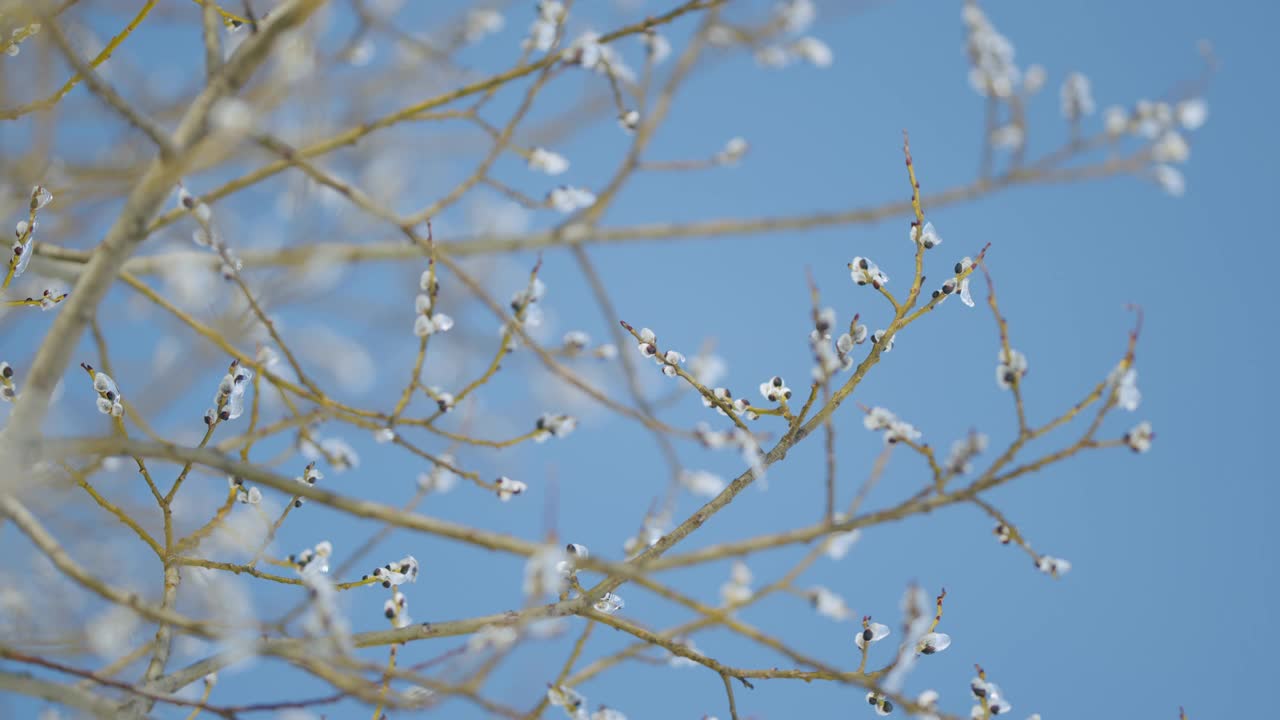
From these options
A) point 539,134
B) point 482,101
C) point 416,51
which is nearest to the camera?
point 482,101

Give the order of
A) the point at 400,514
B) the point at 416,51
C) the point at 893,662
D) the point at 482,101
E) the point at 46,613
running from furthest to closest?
the point at 46,613, the point at 416,51, the point at 482,101, the point at 893,662, the point at 400,514

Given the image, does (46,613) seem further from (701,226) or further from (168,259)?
(701,226)

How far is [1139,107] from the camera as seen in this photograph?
402 cm

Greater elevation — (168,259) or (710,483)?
(168,259)

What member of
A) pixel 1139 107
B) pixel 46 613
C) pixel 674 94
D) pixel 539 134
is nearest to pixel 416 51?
pixel 539 134

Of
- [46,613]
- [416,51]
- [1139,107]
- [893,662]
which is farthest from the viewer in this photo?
[1139,107]

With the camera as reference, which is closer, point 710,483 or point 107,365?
point 107,365

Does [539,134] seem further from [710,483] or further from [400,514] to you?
[400,514]

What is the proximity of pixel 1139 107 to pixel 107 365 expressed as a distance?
4.30 meters

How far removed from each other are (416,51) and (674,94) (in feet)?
2.71

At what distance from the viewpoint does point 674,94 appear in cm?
250

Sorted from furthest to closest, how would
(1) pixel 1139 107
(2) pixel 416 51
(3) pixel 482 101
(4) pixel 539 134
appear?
(1) pixel 1139 107 → (4) pixel 539 134 → (2) pixel 416 51 → (3) pixel 482 101

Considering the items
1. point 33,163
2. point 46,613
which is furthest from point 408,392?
point 46,613

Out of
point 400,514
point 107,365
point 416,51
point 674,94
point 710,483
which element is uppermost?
point 416,51
